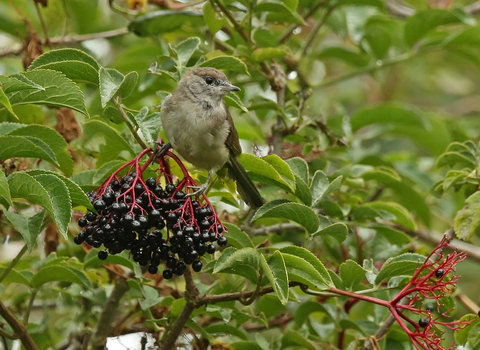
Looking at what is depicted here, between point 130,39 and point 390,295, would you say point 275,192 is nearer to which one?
point 390,295

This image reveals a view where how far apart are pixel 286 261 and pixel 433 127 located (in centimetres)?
299

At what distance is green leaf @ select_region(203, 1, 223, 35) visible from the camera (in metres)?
3.86

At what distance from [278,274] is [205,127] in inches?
56.0

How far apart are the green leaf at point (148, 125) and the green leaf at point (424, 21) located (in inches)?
96.8

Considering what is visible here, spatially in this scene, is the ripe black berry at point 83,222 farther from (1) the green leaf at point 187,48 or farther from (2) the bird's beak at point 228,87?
(2) the bird's beak at point 228,87

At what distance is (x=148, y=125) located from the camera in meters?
3.00

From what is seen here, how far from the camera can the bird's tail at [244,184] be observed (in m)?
3.69

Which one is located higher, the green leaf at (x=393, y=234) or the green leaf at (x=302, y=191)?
the green leaf at (x=302, y=191)

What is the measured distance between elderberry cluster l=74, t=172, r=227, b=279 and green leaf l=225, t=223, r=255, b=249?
0.50ft

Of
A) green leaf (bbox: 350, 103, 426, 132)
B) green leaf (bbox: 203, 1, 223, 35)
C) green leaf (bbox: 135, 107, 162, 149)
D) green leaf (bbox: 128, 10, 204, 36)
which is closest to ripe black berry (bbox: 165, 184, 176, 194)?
green leaf (bbox: 135, 107, 162, 149)

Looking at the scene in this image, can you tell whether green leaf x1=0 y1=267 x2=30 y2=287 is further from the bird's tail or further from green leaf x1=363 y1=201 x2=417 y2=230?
green leaf x1=363 y1=201 x2=417 y2=230

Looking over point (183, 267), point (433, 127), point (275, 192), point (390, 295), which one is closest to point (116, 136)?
point (183, 267)

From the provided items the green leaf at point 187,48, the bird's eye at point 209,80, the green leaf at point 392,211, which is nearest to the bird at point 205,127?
the bird's eye at point 209,80

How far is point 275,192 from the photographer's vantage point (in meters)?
4.18
